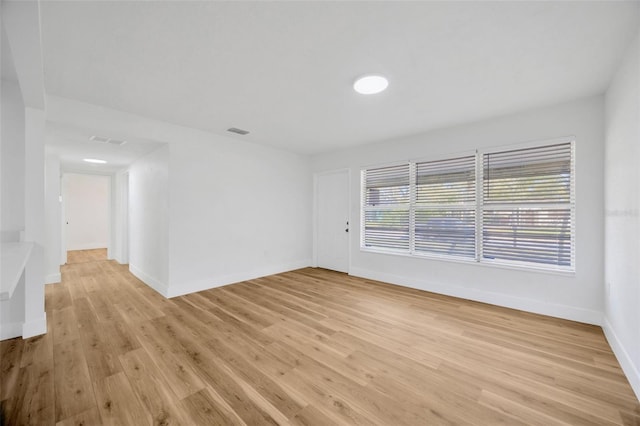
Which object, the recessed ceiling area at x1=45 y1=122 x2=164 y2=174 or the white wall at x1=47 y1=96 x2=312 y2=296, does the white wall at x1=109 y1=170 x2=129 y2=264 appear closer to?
the recessed ceiling area at x1=45 y1=122 x2=164 y2=174

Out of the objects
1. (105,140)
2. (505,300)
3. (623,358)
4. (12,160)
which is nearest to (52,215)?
(105,140)

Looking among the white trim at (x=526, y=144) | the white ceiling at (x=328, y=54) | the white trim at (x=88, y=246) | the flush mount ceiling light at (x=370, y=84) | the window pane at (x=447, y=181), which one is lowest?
the white trim at (x=88, y=246)

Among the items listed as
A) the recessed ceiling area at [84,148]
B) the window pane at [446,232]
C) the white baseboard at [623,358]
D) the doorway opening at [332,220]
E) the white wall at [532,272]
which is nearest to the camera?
the white baseboard at [623,358]

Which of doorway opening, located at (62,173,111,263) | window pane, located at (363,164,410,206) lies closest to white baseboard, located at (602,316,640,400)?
window pane, located at (363,164,410,206)

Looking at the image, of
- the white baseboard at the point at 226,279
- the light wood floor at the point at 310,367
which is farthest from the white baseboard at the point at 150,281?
the light wood floor at the point at 310,367

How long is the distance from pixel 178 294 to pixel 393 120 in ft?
13.2

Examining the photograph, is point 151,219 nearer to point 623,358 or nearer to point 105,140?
point 105,140

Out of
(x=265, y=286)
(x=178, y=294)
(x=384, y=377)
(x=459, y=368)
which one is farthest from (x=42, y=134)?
(x=459, y=368)

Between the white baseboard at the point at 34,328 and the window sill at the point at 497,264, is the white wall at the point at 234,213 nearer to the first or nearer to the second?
the white baseboard at the point at 34,328

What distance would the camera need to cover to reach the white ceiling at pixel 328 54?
164cm

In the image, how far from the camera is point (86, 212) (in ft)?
27.3

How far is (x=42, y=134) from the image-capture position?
2.58 meters

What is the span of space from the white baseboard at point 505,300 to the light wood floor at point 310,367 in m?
0.13

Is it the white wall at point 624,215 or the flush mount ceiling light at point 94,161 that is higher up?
the flush mount ceiling light at point 94,161
